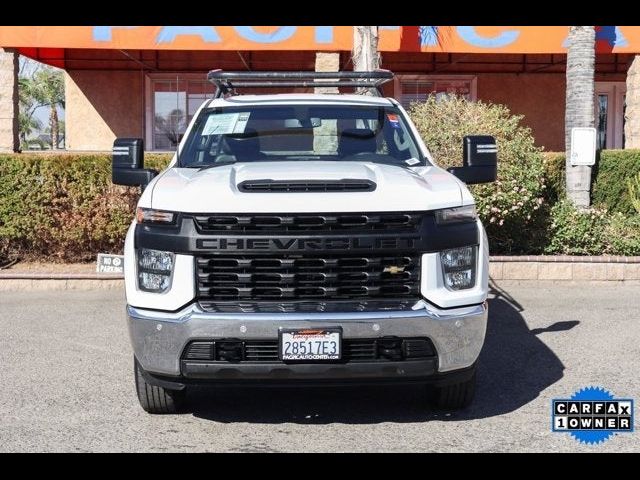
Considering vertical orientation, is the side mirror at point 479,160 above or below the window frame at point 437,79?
below

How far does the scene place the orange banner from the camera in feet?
54.6

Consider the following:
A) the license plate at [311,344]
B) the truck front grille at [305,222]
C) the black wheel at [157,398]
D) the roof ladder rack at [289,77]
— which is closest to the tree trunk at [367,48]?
the roof ladder rack at [289,77]

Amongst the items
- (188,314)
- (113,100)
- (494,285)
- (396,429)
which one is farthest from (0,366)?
(113,100)

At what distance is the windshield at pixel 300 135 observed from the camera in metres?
6.17

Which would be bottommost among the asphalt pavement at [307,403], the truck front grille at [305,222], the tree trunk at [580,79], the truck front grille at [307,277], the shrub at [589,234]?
the asphalt pavement at [307,403]

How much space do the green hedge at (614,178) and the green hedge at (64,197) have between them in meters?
6.16

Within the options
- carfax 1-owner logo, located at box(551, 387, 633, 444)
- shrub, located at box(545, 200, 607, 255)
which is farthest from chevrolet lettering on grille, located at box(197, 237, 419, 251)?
shrub, located at box(545, 200, 607, 255)

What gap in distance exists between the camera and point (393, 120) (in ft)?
21.4

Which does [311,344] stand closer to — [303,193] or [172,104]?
[303,193]

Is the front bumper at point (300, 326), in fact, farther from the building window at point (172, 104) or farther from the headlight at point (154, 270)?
the building window at point (172, 104)

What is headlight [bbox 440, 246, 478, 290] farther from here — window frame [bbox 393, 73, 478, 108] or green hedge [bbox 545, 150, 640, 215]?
window frame [bbox 393, 73, 478, 108]

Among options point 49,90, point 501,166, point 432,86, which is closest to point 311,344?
point 501,166
